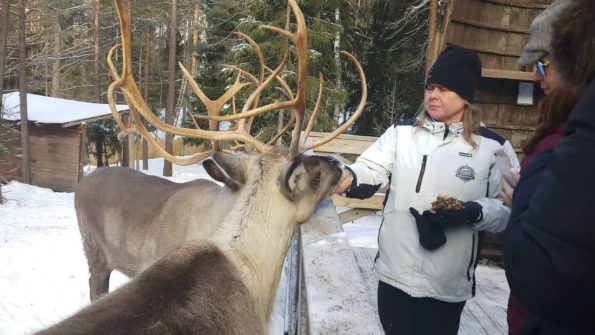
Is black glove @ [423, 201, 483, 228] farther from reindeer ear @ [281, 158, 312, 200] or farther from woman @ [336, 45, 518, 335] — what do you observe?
reindeer ear @ [281, 158, 312, 200]

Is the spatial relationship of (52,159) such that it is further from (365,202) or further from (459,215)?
(459,215)

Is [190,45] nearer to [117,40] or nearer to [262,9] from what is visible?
[117,40]

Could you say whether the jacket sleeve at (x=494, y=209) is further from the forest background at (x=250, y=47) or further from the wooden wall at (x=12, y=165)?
the wooden wall at (x=12, y=165)

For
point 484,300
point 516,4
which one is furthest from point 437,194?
point 516,4

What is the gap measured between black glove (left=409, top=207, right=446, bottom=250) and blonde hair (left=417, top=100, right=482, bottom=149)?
0.50 metres

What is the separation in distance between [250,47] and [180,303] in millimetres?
16750

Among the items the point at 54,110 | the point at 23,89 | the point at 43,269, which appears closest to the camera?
the point at 43,269

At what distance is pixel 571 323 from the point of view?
1.19 metres

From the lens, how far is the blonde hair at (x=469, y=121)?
9.10ft

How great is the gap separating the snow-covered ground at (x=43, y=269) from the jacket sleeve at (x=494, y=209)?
1965mm

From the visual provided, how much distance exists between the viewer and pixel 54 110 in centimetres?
2227

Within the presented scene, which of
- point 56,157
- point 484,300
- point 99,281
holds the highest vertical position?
point 484,300

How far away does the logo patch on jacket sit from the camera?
2.75m

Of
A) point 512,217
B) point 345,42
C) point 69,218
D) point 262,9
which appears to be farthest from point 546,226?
point 345,42
